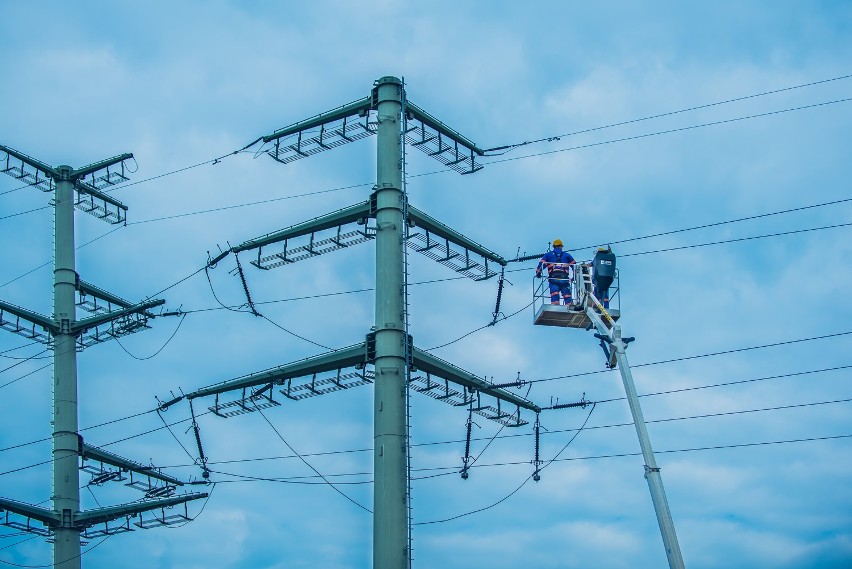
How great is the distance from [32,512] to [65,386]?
17.2 feet

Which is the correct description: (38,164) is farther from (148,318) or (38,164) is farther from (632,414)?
(632,414)

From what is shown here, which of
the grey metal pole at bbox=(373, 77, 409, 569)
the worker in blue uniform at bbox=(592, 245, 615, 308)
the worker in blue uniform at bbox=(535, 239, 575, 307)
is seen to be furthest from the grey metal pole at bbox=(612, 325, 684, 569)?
the grey metal pole at bbox=(373, 77, 409, 569)

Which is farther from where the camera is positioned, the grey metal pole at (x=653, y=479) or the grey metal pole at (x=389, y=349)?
the grey metal pole at (x=389, y=349)

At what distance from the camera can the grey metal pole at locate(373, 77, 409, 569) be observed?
107ft

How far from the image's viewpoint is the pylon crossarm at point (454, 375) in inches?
1383

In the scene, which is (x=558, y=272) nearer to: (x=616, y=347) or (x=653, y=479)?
(x=616, y=347)

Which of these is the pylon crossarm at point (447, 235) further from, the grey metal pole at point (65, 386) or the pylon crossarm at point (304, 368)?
the grey metal pole at point (65, 386)

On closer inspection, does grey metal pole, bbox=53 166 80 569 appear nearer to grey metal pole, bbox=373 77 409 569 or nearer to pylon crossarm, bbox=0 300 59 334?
pylon crossarm, bbox=0 300 59 334

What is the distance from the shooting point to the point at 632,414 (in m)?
22.6

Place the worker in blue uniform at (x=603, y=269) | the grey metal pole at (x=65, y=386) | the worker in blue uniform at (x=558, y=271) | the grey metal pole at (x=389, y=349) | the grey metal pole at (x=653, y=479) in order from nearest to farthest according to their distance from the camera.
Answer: the grey metal pole at (x=653, y=479), the worker in blue uniform at (x=603, y=269), the worker in blue uniform at (x=558, y=271), the grey metal pole at (x=389, y=349), the grey metal pole at (x=65, y=386)

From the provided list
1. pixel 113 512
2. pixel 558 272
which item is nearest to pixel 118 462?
pixel 113 512

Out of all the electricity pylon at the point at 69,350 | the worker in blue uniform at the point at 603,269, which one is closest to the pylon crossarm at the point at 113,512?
the electricity pylon at the point at 69,350

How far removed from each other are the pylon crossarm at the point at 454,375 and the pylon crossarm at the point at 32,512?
17.2 m

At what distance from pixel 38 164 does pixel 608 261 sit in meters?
31.5
